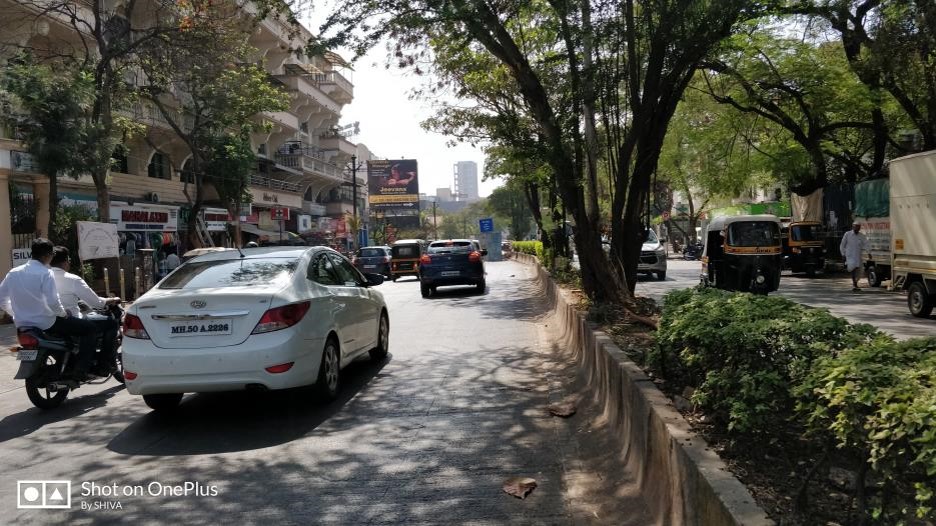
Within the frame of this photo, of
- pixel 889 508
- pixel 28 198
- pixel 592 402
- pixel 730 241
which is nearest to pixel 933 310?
pixel 730 241

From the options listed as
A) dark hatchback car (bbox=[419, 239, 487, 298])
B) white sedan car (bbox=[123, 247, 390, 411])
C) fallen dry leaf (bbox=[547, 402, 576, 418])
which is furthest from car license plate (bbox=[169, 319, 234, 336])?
dark hatchback car (bbox=[419, 239, 487, 298])

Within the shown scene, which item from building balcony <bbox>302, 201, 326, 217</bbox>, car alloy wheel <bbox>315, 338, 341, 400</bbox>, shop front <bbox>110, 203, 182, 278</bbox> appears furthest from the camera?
building balcony <bbox>302, 201, 326, 217</bbox>

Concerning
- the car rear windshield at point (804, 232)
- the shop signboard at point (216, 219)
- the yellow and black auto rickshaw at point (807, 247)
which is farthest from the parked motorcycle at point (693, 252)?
the shop signboard at point (216, 219)

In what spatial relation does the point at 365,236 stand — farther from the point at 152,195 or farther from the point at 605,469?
the point at 605,469

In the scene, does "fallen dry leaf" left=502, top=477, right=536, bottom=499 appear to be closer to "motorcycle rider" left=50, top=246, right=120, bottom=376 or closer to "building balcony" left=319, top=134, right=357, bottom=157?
"motorcycle rider" left=50, top=246, right=120, bottom=376

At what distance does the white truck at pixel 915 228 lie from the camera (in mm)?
11680

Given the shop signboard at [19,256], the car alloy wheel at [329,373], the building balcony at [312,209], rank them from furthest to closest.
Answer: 1. the building balcony at [312,209]
2. the shop signboard at [19,256]
3. the car alloy wheel at [329,373]

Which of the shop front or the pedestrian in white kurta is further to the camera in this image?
the shop front

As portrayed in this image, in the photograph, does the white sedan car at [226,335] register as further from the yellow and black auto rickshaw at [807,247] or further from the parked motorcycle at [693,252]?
the parked motorcycle at [693,252]

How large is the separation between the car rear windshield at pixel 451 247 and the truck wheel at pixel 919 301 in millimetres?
10569

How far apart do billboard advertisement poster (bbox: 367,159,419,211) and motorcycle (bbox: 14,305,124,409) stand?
64.1m

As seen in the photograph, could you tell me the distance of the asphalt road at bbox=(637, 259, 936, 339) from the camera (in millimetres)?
10945

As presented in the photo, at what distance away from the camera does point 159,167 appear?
98.5 ft

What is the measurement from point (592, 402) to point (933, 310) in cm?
975
